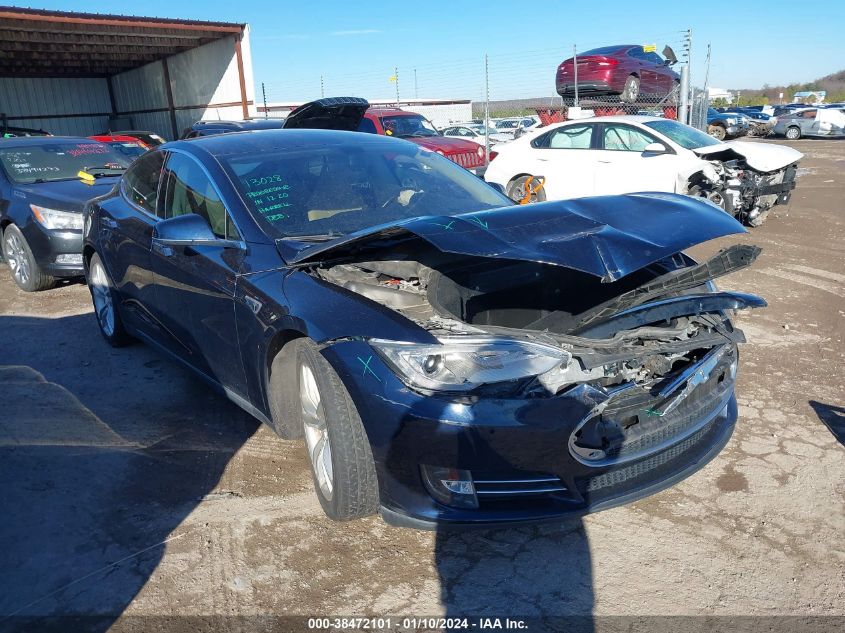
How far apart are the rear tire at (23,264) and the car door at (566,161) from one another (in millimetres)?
6540

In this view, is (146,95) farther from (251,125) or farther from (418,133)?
(418,133)

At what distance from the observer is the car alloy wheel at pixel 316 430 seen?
2.87 m

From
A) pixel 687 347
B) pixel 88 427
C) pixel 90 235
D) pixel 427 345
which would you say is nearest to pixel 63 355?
pixel 90 235

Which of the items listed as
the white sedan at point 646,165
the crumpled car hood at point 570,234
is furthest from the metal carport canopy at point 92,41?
the crumpled car hood at point 570,234

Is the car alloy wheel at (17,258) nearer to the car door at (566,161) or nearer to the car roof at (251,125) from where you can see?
the car roof at (251,125)

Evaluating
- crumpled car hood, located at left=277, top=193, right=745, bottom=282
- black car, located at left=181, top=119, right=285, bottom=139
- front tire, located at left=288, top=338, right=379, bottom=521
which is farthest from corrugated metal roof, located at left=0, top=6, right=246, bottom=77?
front tire, located at left=288, top=338, right=379, bottom=521

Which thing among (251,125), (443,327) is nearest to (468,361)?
(443,327)

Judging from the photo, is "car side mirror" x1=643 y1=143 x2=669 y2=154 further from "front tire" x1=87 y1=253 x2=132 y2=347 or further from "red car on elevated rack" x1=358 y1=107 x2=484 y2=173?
"front tire" x1=87 y1=253 x2=132 y2=347

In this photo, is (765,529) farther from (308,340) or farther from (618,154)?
(618,154)

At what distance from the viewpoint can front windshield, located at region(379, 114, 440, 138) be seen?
12969mm

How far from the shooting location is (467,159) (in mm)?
12492

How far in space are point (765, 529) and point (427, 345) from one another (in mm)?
1666

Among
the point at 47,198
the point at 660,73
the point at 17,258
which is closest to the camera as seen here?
the point at 47,198

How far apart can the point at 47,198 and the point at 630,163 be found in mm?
7098
